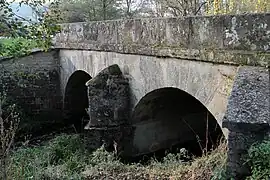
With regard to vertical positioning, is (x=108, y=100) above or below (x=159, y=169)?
above

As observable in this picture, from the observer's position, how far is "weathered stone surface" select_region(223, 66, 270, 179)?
3842mm

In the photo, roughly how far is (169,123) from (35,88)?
18.4 ft

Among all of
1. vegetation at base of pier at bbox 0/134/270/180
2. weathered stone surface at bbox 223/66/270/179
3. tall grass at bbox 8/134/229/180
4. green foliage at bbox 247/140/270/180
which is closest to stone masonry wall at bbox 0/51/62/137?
vegetation at base of pier at bbox 0/134/270/180

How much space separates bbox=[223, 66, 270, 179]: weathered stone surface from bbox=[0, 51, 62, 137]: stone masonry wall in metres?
8.96

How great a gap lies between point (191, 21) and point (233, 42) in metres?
1.01

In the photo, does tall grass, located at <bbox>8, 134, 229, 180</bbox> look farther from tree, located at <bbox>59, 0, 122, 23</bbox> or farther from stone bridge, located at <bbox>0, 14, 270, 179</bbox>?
tree, located at <bbox>59, 0, 122, 23</bbox>

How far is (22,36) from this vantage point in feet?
13.3

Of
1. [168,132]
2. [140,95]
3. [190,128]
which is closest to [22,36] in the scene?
[140,95]

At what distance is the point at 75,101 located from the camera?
1344cm

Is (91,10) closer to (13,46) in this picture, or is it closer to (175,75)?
(175,75)

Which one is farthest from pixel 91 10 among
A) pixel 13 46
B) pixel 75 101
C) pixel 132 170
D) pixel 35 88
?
pixel 13 46

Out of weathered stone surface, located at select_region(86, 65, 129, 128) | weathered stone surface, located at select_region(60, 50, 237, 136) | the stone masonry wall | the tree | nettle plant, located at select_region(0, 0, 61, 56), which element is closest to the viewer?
nettle plant, located at select_region(0, 0, 61, 56)

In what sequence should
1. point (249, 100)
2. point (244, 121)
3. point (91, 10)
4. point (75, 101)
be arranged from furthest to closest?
point (91, 10) → point (75, 101) → point (249, 100) → point (244, 121)

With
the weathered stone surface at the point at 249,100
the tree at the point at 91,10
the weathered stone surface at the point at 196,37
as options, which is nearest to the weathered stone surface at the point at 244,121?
the weathered stone surface at the point at 249,100
